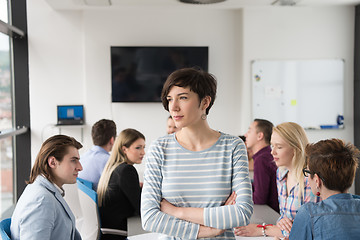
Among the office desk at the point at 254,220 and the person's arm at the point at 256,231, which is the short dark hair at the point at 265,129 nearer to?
the office desk at the point at 254,220

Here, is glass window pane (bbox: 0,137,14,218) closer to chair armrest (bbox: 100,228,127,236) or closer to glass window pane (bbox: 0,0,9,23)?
glass window pane (bbox: 0,0,9,23)

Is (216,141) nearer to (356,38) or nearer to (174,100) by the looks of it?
(174,100)

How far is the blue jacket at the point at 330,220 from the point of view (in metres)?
1.50

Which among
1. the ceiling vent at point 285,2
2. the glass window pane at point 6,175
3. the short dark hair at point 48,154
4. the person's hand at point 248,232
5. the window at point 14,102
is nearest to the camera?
the short dark hair at point 48,154

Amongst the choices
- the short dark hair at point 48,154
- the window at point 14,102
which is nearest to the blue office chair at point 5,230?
the short dark hair at point 48,154

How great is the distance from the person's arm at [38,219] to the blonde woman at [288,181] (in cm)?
100

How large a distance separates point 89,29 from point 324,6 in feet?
11.2

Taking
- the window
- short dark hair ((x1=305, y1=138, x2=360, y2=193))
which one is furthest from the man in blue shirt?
the window

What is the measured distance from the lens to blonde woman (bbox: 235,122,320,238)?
7.04 ft

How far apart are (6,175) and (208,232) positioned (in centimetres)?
381

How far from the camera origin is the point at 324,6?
5.77 m

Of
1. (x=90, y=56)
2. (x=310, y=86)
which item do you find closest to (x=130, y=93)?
(x=90, y=56)

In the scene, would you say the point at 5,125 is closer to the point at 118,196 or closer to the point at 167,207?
the point at 118,196

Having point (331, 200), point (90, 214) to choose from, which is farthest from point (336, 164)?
point (90, 214)
